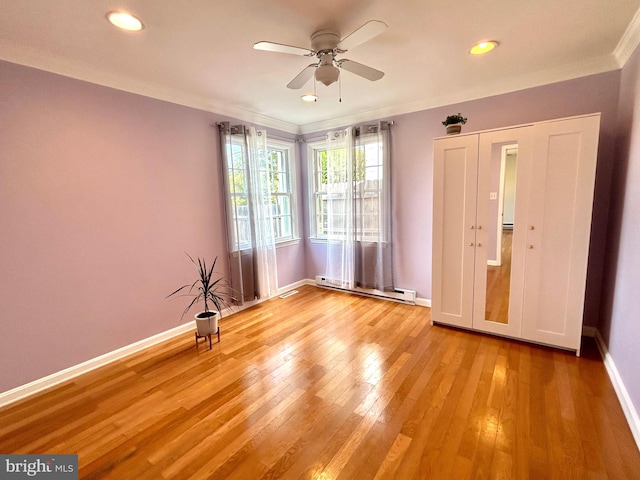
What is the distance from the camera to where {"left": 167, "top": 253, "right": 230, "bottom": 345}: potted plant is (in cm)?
281

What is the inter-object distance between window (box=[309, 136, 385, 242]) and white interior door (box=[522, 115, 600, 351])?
5.51 feet

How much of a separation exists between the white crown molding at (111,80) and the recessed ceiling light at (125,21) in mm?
776

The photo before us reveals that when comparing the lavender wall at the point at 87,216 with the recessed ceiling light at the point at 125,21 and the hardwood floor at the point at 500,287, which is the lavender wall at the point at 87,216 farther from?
the hardwood floor at the point at 500,287

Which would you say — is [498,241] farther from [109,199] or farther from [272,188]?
[109,199]

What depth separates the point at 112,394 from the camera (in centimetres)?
215

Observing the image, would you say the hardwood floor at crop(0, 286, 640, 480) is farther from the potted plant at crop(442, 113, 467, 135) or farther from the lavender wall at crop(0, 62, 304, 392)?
the potted plant at crop(442, 113, 467, 135)

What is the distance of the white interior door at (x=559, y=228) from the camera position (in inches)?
90.6

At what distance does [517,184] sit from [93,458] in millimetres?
3522

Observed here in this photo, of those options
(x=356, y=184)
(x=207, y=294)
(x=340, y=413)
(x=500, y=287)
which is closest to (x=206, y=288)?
(x=207, y=294)

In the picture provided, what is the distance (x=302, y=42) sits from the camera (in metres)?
2.09

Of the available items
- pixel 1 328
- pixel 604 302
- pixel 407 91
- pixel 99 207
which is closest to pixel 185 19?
pixel 99 207

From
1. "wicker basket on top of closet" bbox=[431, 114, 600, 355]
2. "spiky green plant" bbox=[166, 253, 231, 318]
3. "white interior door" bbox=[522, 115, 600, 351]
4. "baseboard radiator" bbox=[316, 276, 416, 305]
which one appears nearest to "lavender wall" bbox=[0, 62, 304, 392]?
"spiky green plant" bbox=[166, 253, 231, 318]

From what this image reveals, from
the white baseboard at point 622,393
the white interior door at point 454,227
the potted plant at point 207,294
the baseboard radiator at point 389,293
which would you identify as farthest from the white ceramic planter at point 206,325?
the white baseboard at point 622,393

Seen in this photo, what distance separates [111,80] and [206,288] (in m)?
1.97
